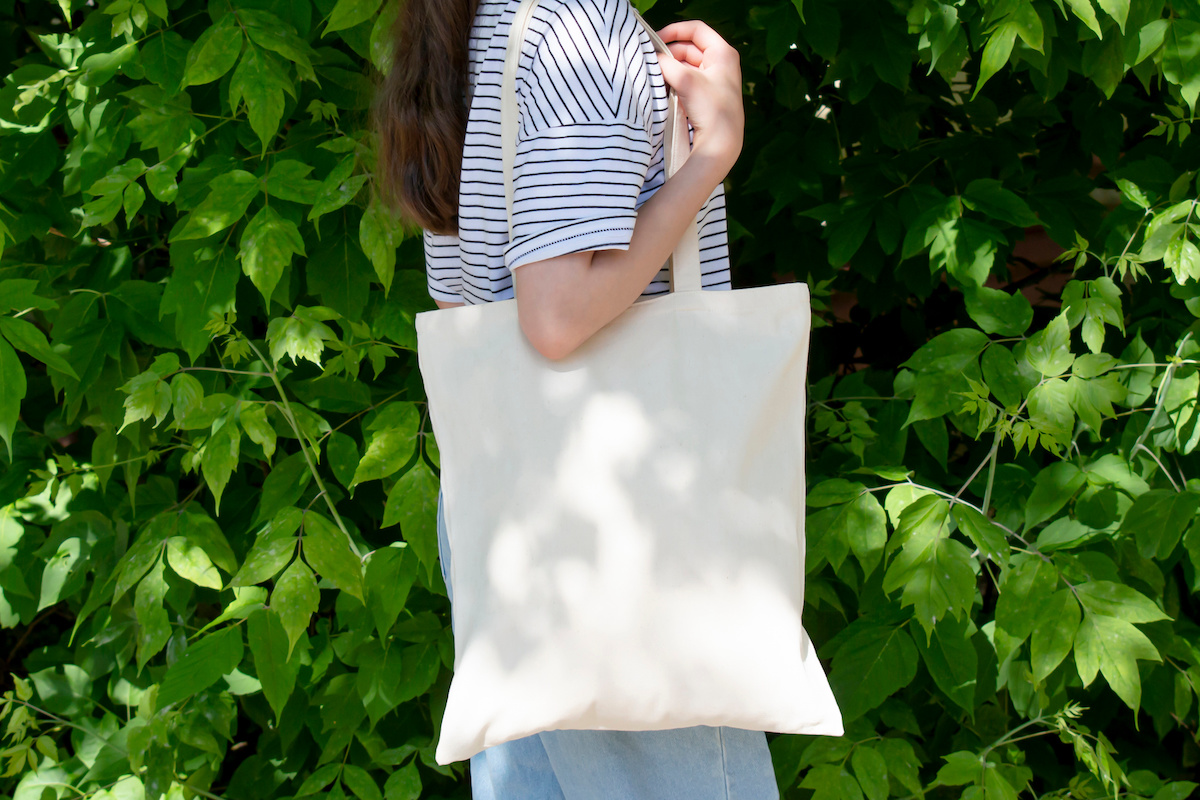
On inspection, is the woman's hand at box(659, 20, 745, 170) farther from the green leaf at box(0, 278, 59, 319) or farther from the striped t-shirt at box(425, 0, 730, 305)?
the green leaf at box(0, 278, 59, 319)

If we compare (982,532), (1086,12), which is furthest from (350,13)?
(982,532)

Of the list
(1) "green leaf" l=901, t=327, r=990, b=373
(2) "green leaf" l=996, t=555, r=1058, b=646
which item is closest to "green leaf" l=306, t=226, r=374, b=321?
(1) "green leaf" l=901, t=327, r=990, b=373

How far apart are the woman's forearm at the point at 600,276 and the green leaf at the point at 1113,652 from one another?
1006 mm

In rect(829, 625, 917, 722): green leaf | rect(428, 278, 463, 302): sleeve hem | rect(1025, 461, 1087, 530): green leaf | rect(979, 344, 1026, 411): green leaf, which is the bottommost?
rect(829, 625, 917, 722): green leaf

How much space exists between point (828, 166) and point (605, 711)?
4.60 feet

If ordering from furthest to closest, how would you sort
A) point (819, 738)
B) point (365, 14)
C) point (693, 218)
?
point (819, 738) < point (365, 14) < point (693, 218)

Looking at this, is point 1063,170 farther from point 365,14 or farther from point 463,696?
point 463,696

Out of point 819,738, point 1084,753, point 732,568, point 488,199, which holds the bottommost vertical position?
point 819,738

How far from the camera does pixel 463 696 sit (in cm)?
106

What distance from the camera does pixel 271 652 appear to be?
164 cm

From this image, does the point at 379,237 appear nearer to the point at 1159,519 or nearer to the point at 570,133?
the point at 570,133

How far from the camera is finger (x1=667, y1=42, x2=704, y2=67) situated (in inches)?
45.0

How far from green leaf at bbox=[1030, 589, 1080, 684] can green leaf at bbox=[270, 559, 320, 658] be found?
3.91ft

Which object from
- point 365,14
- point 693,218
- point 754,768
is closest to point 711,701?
point 754,768
